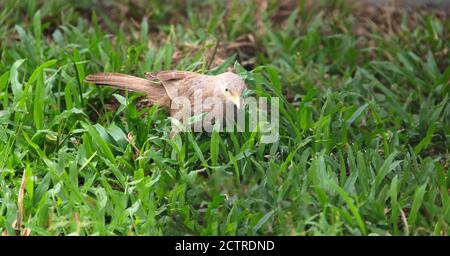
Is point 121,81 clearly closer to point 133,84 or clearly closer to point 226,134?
point 133,84

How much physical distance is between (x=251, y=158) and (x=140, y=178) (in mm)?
663

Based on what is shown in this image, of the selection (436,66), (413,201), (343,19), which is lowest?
(413,201)

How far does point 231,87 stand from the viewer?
5227mm

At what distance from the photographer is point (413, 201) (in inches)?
182

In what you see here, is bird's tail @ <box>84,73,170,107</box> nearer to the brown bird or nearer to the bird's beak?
the brown bird

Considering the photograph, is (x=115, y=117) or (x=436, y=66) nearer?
(x=115, y=117)

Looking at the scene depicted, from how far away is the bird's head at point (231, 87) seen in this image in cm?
519

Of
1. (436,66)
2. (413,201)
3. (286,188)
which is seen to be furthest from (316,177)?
(436,66)

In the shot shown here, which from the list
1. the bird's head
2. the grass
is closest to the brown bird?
the bird's head

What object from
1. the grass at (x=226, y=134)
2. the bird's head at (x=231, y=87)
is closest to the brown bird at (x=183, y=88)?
the bird's head at (x=231, y=87)

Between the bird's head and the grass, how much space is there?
234 mm

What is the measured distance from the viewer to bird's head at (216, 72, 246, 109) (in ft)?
17.0

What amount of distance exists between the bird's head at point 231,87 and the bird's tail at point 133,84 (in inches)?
20.0
